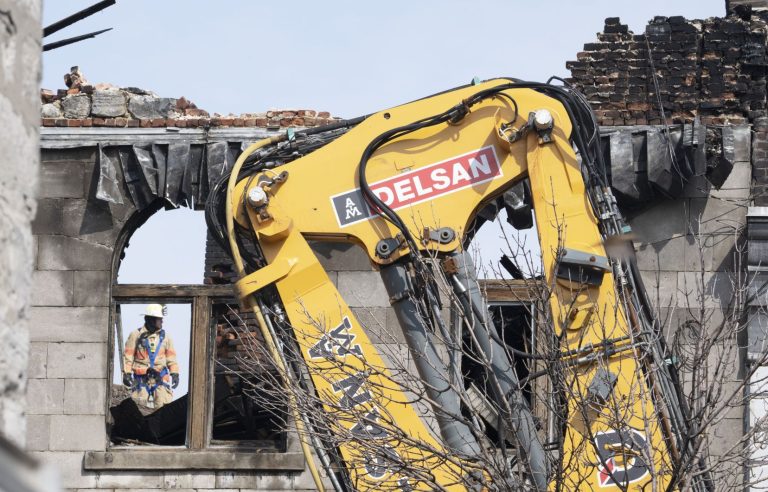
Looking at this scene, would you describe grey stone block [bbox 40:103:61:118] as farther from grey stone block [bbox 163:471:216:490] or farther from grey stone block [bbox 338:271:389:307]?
grey stone block [bbox 163:471:216:490]

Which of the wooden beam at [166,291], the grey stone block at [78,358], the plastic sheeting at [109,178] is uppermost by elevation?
the plastic sheeting at [109,178]

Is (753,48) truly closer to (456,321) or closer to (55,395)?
(456,321)

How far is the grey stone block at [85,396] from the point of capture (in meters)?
12.3

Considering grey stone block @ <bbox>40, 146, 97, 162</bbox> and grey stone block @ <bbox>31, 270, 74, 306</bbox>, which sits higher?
grey stone block @ <bbox>40, 146, 97, 162</bbox>

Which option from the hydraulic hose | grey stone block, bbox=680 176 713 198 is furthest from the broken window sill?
grey stone block, bbox=680 176 713 198

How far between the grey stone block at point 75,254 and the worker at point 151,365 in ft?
8.60

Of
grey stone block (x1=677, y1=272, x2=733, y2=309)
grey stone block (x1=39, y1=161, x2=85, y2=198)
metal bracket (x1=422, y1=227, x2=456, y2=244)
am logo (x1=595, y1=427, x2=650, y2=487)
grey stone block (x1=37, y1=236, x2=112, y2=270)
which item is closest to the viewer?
am logo (x1=595, y1=427, x2=650, y2=487)

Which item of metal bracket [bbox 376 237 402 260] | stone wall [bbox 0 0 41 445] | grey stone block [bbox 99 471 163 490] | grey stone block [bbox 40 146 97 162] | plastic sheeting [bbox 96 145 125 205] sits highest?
grey stone block [bbox 40 146 97 162]

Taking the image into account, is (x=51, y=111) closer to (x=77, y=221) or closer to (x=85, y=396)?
(x=77, y=221)

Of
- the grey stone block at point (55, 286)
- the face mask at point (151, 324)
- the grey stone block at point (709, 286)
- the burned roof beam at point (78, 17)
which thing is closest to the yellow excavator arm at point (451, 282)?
the burned roof beam at point (78, 17)

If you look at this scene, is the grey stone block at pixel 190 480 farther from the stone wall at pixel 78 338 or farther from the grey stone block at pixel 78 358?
the grey stone block at pixel 78 358

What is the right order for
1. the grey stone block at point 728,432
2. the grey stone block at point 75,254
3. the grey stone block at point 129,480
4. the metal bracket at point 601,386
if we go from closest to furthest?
1. the metal bracket at point 601,386
2. the grey stone block at point 728,432
3. the grey stone block at point 129,480
4. the grey stone block at point 75,254

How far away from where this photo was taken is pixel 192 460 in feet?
39.8

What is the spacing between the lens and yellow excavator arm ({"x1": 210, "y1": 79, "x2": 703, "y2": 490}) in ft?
28.6
